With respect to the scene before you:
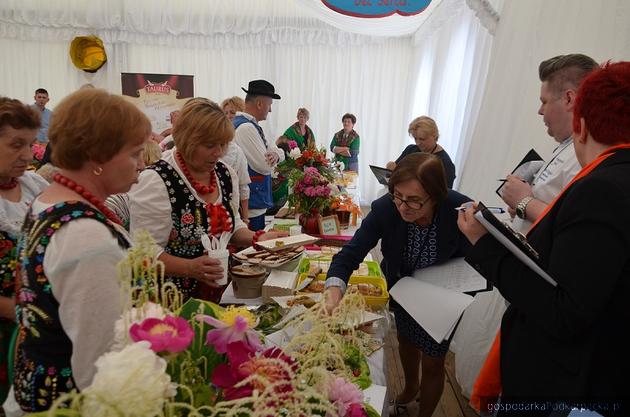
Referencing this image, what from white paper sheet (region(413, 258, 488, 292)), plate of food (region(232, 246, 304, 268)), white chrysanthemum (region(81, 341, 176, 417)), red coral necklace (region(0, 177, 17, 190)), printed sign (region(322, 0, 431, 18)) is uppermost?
printed sign (region(322, 0, 431, 18))

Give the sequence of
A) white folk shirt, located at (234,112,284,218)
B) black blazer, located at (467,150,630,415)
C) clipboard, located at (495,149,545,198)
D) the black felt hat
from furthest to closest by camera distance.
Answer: the black felt hat
white folk shirt, located at (234,112,284,218)
clipboard, located at (495,149,545,198)
black blazer, located at (467,150,630,415)

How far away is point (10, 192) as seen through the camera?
1482 mm

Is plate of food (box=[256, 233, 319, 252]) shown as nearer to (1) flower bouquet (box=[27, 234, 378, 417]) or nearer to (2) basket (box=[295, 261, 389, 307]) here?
(2) basket (box=[295, 261, 389, 307])

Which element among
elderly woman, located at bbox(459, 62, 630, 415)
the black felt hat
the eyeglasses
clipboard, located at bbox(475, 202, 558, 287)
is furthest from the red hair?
the black felt hat

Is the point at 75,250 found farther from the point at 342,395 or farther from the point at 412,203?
the point at 412,203

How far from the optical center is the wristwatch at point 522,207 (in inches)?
66.2

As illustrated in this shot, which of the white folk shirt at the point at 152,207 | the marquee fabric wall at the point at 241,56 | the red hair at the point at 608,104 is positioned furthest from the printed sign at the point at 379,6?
the marquee fabric wall at the point at 241,56

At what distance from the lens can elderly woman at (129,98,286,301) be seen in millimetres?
1616

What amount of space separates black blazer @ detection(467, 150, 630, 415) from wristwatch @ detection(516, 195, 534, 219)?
581 mm

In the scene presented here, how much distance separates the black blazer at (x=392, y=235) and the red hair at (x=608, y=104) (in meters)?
0.79

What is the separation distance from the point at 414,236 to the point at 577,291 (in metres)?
0.94

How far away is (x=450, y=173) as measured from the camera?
3.85 metres

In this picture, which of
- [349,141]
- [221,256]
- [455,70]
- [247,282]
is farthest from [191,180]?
[349,141]

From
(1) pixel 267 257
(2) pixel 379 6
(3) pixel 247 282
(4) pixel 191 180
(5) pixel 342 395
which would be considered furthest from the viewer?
(2) pixel 379 6
